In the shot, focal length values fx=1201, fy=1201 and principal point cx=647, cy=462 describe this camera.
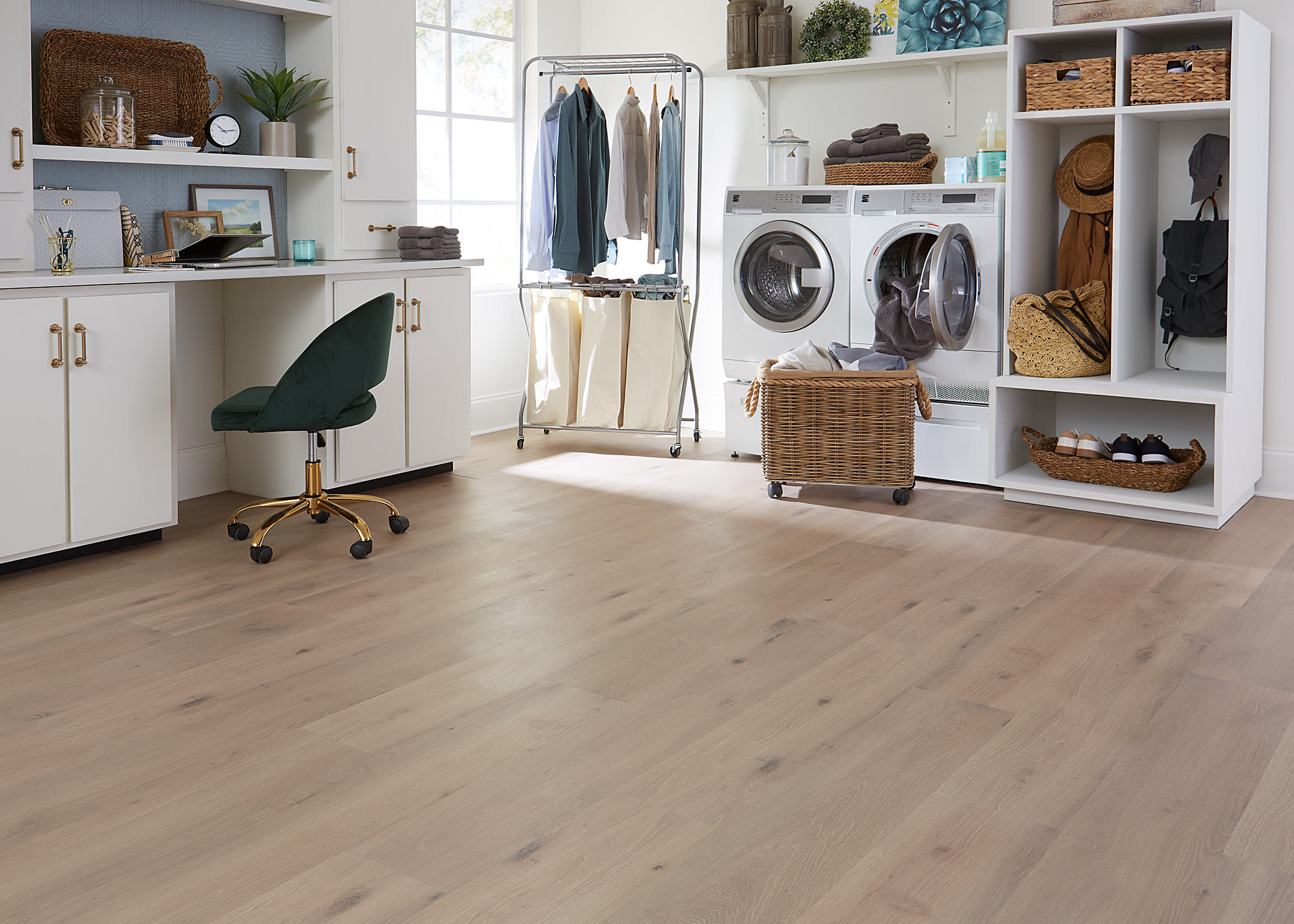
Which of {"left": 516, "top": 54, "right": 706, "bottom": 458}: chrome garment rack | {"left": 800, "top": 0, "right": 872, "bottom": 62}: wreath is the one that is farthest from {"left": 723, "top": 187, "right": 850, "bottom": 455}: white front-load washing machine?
{"left": 800, "top": 0, "right": 872, "bottom": 62}: wreath

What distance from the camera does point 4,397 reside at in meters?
3.17

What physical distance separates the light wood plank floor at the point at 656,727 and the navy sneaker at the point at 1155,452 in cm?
28

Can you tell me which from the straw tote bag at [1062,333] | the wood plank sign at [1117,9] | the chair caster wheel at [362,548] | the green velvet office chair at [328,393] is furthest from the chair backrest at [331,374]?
the wood plank sign at [1117,9]

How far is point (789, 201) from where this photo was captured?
15.8 ft

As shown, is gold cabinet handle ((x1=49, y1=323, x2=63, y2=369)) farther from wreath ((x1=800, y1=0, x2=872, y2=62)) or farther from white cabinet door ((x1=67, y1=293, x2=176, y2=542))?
wreath ((x1=800, y1=0, x2=872, y2=62))

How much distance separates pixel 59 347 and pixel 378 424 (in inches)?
49.7

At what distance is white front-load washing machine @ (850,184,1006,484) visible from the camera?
14.2 ft

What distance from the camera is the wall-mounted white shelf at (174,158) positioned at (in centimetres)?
357

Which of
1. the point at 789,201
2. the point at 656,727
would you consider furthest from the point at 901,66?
the point at 656,727

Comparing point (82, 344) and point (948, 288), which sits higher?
point (948, 288)

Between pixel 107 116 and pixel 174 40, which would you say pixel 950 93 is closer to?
pixel 174 40

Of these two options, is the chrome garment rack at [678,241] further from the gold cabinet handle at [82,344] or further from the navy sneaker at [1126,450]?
the gold cabinet handle at [82,344]

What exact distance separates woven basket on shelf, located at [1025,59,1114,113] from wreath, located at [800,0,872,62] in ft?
3.50

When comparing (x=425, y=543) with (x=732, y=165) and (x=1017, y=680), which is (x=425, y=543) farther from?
(x=732, y=165)
